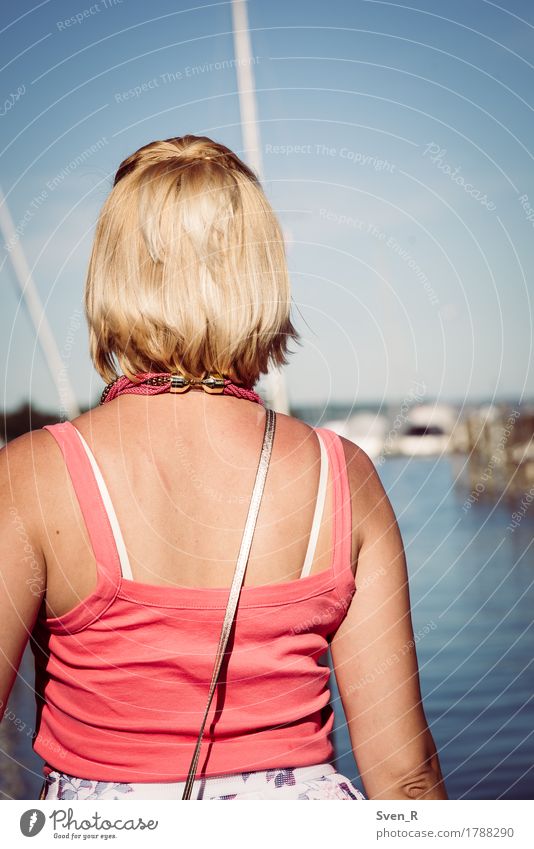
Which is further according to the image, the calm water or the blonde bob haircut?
the calm water

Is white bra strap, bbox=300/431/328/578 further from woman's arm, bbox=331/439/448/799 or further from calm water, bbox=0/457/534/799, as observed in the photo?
calm water, bbox=0/457/534/799

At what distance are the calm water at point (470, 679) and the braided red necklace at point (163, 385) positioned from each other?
3095mm

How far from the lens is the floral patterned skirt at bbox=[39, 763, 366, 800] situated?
126cm

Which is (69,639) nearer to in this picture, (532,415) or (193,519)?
(193,519)

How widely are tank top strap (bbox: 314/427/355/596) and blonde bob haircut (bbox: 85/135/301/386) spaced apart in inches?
7.1

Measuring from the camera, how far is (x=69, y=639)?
1241 mm

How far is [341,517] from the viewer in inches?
50.5

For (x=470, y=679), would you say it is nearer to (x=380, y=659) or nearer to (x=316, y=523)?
(x=380, y=659)

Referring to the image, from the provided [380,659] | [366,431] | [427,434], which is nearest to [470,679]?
[380,659]

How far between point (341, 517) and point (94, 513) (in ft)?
1.05

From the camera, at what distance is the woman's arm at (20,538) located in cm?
Result: 119

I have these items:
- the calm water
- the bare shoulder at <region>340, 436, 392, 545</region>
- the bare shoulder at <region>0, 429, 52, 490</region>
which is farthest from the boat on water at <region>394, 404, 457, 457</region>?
the bare shoulder at <region>0, 429, 52, 490</region>
